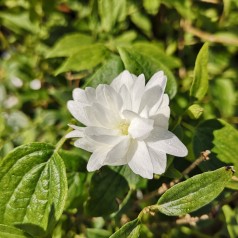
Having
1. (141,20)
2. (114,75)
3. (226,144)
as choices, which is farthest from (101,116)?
(141,20)

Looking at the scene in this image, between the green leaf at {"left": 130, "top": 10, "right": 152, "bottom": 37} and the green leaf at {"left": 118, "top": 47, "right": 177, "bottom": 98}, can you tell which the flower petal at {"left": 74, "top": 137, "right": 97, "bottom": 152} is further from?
the green leaf at {"left": 130, "top": 10, "right": 152, "bottom": 37}

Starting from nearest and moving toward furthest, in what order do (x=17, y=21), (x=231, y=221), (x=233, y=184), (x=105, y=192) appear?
1. (x=233, y=184)
2. (x=105, y=192)
3. (x=231, y=221)
4. (x=17, y=21)

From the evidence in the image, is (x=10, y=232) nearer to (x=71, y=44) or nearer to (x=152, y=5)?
(x=71, y=44)

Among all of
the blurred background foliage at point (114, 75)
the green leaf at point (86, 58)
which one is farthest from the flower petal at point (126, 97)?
the green leaf at point (86, 58)

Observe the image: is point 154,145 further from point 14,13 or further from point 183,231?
point 14,13

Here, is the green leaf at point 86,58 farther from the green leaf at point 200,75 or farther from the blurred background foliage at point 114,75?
the green leaf at point 200,75

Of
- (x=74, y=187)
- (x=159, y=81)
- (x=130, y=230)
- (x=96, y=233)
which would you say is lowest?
(x=96, y=233)

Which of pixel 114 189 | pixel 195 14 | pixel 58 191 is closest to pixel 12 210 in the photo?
pixel 58 191
